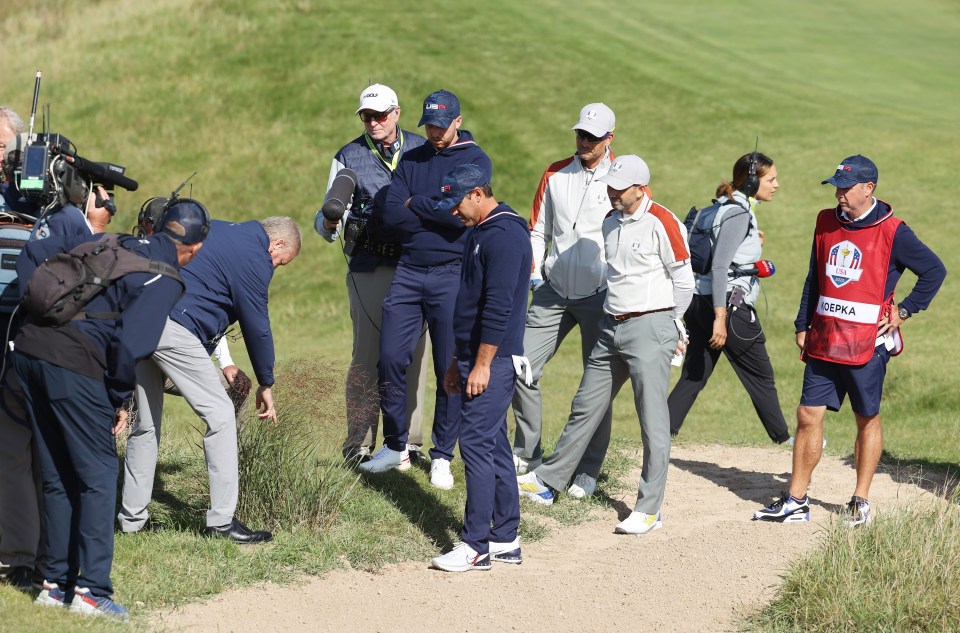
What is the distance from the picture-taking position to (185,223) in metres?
5.58

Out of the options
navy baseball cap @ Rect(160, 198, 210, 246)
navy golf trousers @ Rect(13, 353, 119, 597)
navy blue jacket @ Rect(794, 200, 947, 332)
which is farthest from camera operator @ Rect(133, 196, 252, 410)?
navy blue jacket @ Rect(794, 200, 947, 332)

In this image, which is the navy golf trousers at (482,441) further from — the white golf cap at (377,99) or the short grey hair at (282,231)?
the white golf cap at (377,99)

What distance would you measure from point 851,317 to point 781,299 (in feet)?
26.5

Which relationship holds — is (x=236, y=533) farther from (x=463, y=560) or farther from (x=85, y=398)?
(x=85, y=398)

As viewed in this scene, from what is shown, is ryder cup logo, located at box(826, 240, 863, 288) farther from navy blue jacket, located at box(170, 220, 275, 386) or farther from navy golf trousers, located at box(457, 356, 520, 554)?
navy blue jacket, located at box(170, 220, 275, 386)

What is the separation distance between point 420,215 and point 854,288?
2.66 meters

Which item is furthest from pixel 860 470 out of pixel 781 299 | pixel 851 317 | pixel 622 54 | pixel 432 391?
pixel 622 54

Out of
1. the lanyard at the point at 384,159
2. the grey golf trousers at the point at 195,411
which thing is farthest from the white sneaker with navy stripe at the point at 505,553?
the lanyard at the point at 384,159

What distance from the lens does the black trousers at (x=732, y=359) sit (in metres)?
8.96

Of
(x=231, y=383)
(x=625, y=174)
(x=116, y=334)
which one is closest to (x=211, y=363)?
(x=231, y=383)

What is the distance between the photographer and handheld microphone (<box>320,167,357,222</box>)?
24.9 ft

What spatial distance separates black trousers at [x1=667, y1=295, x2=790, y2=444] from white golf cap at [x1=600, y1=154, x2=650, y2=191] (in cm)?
208

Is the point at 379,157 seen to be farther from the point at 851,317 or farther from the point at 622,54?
the point at 622,54

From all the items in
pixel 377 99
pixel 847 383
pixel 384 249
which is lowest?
pixel 847 383
